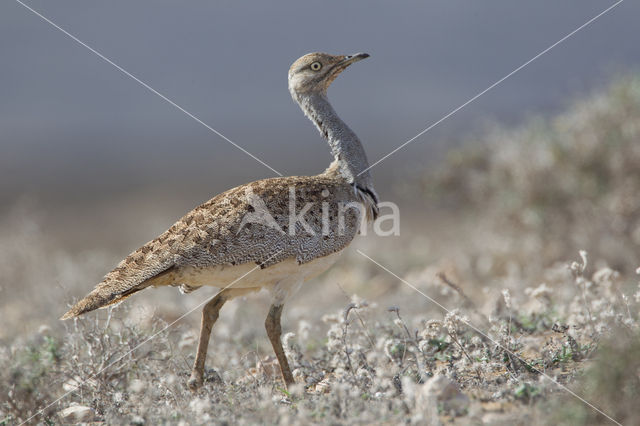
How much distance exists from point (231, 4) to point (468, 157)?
77.9m

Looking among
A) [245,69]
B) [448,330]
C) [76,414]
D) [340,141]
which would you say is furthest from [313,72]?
[245,69]

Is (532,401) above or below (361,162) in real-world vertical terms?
below

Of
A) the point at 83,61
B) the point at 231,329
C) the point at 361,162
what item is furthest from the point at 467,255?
the point at 83,61

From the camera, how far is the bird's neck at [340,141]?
5047 mm

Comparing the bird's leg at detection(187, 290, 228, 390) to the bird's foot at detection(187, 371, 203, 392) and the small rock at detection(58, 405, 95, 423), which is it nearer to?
the bird's foot at detection(187, 371, 203, 392)

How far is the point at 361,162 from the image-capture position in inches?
201

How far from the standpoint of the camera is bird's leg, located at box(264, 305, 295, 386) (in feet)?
14.7

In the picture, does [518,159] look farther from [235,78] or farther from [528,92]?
[235,78]

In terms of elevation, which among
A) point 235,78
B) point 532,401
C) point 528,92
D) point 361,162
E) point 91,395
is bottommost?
point 528,92

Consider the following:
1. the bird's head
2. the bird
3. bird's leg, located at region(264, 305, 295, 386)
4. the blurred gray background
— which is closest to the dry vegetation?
bird's leg, located at region(264, 305, 295, 386)

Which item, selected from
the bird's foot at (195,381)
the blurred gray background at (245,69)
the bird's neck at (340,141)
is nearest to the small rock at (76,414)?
the bird's foot at (195,381)

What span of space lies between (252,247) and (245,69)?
7967 centimetres

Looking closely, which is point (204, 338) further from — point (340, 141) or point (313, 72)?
point (313, 72)

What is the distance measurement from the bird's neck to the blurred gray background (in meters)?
38.9
